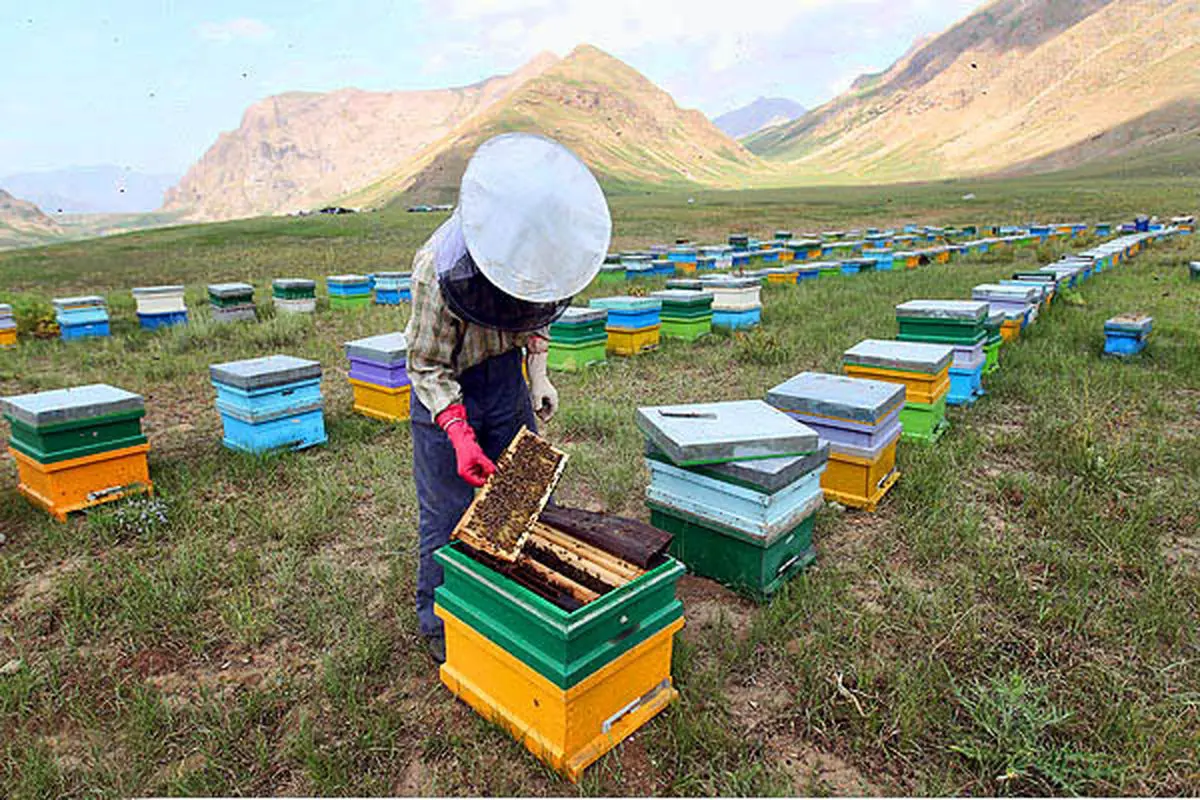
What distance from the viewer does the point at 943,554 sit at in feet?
11.5

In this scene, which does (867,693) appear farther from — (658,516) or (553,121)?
(553,121)

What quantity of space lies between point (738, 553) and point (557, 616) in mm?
1431

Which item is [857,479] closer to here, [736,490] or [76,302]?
[736,490]

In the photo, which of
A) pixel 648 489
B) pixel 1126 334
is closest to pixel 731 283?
pixel 1126 334

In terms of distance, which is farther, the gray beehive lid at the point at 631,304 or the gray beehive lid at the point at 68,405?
the gray beehive lid at the point at 631,304

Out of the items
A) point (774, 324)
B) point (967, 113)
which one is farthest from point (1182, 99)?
point (774, 324)

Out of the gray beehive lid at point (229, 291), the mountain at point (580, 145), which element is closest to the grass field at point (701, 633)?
the gray beehive lid at point (229, 291)

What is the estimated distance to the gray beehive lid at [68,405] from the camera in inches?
152

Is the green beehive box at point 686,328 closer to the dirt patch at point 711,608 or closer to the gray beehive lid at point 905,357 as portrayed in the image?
the gray beehive lid at point 905,357

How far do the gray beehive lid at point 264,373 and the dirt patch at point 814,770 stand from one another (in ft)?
13.5

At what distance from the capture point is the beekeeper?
6.16 ft

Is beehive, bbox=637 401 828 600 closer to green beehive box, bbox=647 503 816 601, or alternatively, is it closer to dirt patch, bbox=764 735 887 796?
green beehive box, bbox=647 503 816 601

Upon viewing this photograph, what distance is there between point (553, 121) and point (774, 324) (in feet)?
379

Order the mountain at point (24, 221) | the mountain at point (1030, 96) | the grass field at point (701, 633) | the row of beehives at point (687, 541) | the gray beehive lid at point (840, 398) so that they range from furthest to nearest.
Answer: the mountain at point (24, 221), the mountain at point (1030, 96), the gray beehive lid at point (840, 398), the grass field at point (701, 633), the row of beehives at point (687, 541)
